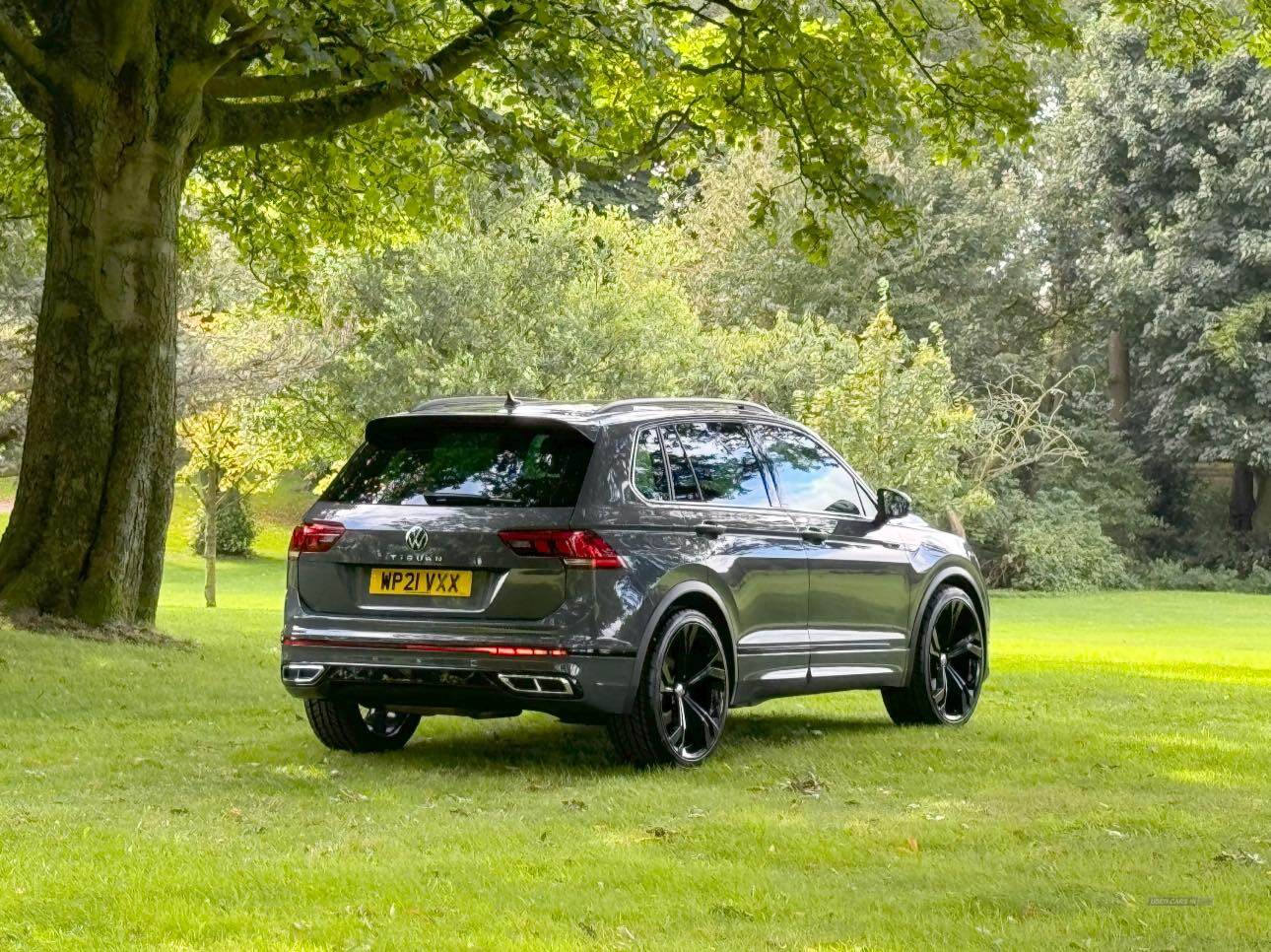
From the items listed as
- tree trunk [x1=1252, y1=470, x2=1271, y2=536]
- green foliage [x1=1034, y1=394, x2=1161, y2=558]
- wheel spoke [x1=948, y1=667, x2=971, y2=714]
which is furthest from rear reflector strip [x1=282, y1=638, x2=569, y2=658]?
tree trunk [x1=1252, y1=470, x2=1271, y2=536]

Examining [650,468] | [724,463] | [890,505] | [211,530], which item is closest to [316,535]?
[650,468]

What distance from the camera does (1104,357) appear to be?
181 ft

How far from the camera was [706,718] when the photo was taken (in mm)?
9820

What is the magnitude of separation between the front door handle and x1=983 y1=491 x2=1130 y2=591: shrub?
1495 inches

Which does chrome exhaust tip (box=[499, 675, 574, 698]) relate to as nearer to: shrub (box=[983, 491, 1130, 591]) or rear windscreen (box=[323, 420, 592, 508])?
rear windscreen (box=[323, 420, 592, 508])

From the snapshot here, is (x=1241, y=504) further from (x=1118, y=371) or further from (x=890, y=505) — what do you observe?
(x=890, y=505)

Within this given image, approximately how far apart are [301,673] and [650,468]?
6.64 ft

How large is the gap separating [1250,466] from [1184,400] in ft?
→ 7.76

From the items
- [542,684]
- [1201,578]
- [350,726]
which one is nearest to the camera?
[542,684]

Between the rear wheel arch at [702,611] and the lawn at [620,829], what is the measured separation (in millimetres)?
555

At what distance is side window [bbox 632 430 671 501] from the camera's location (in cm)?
957

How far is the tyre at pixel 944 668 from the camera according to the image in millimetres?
11797

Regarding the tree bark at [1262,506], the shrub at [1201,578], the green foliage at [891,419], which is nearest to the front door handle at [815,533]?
the green foliage at [891,419]

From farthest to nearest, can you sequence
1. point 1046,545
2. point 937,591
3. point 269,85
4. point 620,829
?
point 1046,545 → point 269,85 → point 937,591 → point 620,829
